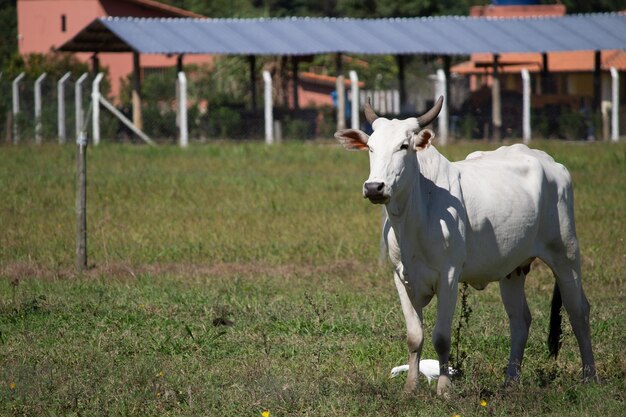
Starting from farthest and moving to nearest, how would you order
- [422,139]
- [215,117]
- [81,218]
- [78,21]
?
[78,21]
[215,117]
[81,218]
[422,139]

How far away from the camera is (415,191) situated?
7.50 m

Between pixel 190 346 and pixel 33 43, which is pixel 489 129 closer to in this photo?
pixel 190 346

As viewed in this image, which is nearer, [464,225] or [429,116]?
[429,116]

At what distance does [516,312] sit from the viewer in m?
8.56

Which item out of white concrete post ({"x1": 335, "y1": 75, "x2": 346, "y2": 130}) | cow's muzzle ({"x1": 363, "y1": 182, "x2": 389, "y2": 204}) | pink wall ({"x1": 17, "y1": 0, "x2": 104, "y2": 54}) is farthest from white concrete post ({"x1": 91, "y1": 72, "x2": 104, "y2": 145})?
pink wall ({"x1": 17, "y1": 0, "x2": 104, "y2": 54})

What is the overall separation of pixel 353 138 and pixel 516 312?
6.59 ft

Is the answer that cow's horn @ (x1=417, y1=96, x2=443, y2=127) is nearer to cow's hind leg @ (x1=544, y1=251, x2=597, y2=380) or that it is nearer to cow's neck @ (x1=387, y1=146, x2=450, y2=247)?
cow's neck @ (x1=387, y1=146, x2=450, y2=247)

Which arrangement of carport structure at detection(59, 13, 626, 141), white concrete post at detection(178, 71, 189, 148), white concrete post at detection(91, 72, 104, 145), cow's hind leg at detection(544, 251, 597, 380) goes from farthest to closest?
carport structure at detection(59, 13, 626, 141) < white concrete post at detection(178, 71, 189, 148) < white concrete post at detection(91, 72, 104, 145) < cow's hind leg at detection(544, 251, 597, 380)

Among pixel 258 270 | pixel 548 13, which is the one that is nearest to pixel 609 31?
pixel 548 13

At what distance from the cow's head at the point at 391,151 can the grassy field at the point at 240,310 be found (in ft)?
4.44

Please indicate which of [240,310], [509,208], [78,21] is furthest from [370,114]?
[78,21]

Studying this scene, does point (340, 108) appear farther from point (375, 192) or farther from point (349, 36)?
point (375, 192)

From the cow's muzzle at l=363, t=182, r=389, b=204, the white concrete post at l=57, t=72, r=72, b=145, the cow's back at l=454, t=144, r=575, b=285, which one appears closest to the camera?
the cow's muzzle at l=363, t=182, r=389, b=204

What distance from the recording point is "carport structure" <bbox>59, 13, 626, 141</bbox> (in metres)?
30.9
